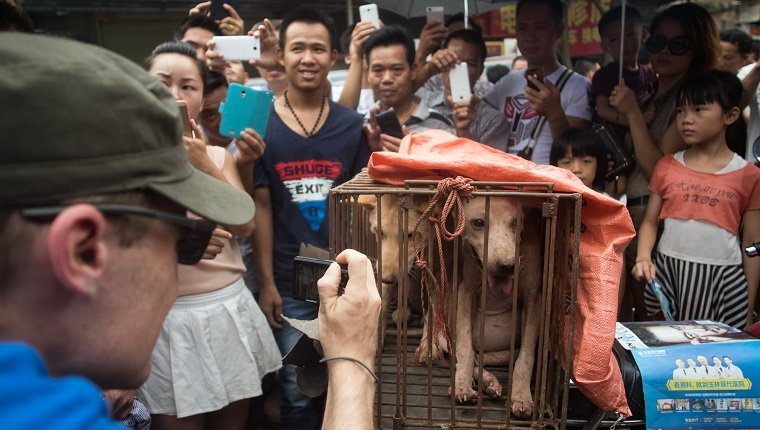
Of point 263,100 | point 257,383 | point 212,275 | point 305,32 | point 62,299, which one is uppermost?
point 305,32

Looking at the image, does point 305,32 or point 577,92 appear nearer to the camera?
point 305,32

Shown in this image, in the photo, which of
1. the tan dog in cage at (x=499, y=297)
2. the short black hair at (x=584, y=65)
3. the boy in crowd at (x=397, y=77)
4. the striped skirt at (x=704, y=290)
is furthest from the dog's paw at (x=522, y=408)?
the short black hair at (x=584, y=65)

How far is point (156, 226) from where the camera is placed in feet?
3.03

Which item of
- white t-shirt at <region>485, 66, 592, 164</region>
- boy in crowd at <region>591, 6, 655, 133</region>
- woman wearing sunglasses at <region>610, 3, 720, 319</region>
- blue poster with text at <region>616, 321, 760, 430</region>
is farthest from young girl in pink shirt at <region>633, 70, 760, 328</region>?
blue poster with text at <region>616, 321, 760, 430</region>

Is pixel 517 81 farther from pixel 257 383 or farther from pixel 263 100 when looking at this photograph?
pixel 257 383

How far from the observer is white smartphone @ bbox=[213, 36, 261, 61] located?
2887 millimetres

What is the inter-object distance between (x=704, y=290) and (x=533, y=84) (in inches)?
57.3

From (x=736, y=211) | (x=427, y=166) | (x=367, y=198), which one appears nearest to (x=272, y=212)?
(x=367, y=198)

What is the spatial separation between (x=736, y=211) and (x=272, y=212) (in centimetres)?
233

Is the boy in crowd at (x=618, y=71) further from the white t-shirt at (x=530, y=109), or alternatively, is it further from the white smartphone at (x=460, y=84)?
the white smartphone at (x=460, y=84)

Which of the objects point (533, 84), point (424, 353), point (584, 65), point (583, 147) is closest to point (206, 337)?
point (424, 353)

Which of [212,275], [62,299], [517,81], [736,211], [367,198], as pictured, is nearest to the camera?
[62,299]

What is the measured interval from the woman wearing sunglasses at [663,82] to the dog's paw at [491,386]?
71.6 inches

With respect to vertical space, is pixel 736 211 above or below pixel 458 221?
below
